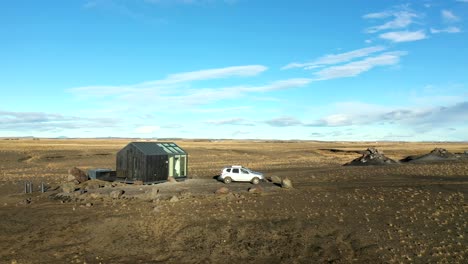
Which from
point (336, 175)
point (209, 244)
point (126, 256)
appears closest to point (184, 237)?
point (209, 244)

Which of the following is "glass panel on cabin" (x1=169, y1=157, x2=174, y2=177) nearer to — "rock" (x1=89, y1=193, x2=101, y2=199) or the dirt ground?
the dirt ground

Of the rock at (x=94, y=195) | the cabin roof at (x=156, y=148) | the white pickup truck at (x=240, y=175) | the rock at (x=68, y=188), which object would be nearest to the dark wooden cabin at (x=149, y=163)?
the cabin roof at (x=156, y=148)

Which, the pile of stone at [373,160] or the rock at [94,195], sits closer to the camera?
the rock at [94,195]

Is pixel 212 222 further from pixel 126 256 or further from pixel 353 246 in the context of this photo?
pixel 353 246

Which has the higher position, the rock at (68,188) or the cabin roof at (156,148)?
the cabin roof at (156,148)

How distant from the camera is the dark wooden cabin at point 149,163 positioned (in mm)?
38750

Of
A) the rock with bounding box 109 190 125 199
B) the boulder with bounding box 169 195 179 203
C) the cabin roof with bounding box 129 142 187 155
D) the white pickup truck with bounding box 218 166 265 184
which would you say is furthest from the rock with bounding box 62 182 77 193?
the white pickup truck with bounding box 218 166 265 184

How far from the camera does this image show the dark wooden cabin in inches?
1526

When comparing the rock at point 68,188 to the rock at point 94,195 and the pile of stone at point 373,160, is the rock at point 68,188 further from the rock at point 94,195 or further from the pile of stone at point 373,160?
the pile of stone at point 373,160

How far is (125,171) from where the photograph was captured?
40.2 meters

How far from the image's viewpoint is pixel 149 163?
38.7 meters

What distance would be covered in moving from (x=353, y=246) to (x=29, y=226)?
58.5 ft

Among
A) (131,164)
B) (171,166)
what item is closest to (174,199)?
(171,166)

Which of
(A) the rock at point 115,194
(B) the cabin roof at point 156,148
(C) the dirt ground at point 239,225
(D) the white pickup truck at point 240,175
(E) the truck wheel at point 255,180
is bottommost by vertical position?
(C) the dirt ground at point 239,225
